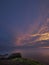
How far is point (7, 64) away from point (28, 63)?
1.71 m

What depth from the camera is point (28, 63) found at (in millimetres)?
13438

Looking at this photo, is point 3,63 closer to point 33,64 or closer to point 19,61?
point 19,61

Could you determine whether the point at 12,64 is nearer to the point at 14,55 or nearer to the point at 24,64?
the point at 24,64

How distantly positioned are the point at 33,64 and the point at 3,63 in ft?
7.64

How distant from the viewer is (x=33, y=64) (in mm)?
13312

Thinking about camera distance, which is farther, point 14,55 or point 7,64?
point 14,55

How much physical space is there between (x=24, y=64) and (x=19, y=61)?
3.06 feet

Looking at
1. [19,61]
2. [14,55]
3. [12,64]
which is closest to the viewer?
[12,64]

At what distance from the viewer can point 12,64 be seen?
1274 cm

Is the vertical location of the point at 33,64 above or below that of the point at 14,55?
below

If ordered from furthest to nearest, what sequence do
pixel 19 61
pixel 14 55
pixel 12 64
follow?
1. pixel 14 55
2. pixel 19 61
3. pixel 12 64

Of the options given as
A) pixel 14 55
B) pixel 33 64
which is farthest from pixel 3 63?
pixel 14 55

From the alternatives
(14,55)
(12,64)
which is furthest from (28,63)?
(14,55)

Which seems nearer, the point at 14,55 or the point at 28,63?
the point at 28,63
